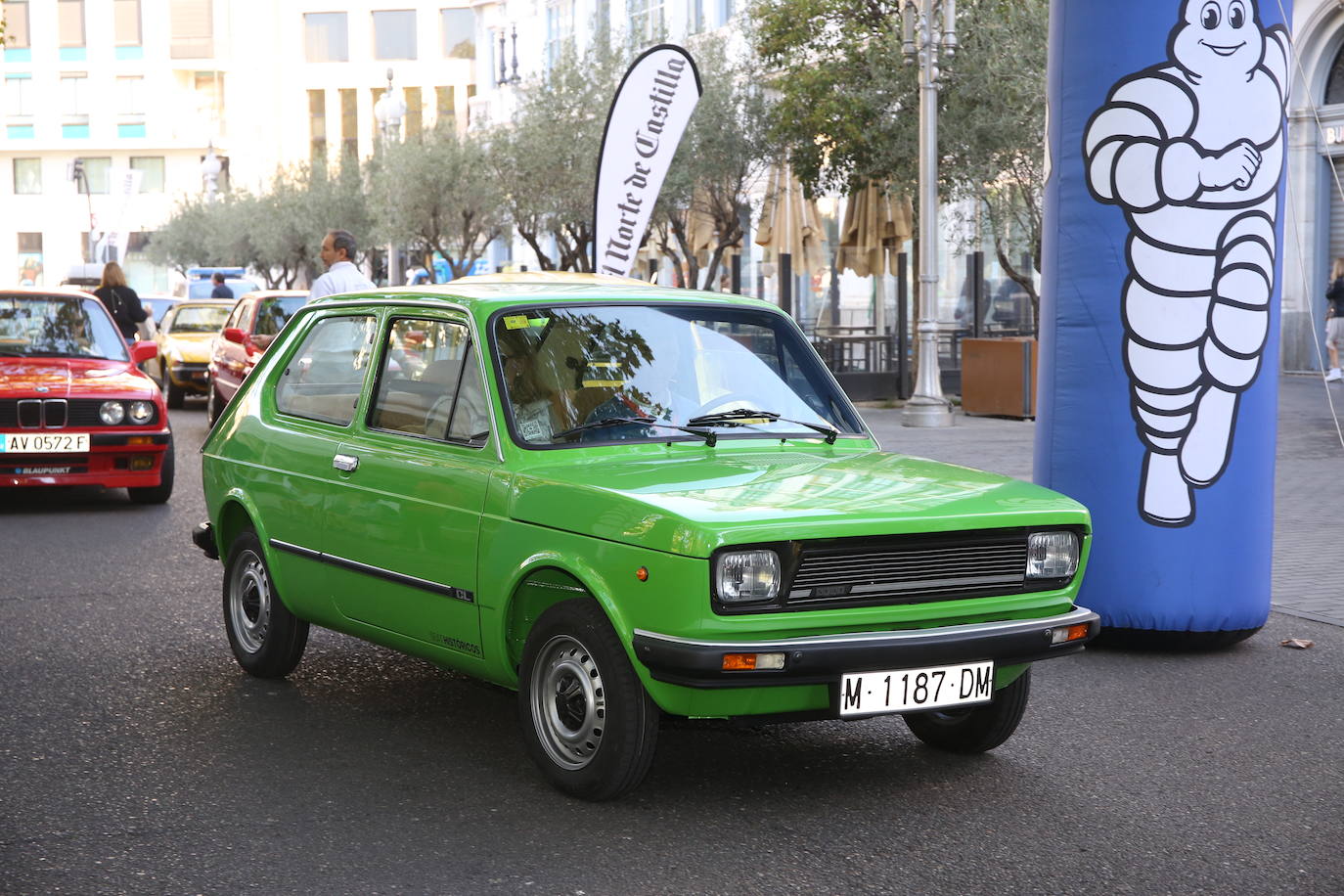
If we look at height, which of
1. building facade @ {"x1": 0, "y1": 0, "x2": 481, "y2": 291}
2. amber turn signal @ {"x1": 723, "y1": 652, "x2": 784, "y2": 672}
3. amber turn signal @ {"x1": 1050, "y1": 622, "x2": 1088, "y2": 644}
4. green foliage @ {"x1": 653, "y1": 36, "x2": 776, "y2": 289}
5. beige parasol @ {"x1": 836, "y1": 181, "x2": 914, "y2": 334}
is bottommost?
amber turn signal @ {"x1": 1050, "y1": 622, "x2": 1088, "y2": 644}

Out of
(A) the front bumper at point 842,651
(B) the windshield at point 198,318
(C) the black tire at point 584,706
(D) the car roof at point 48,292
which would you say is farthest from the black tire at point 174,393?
(A) the front bumper at point 842,651

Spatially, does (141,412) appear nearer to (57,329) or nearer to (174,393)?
(57,329)

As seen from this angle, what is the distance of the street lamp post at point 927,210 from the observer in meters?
20.5

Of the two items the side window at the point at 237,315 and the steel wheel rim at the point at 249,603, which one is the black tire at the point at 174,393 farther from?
the steel wheel rim at the point at 249,603

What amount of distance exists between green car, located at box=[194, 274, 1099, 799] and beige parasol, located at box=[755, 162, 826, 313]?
69.3ft

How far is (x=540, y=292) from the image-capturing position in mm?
6102

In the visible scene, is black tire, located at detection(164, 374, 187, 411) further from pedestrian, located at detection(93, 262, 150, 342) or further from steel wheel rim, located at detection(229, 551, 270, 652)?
steel wheel rim, located at detection(229, 551, 270, 652)

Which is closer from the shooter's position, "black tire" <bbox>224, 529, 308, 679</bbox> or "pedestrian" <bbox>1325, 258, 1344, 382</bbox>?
"black tire" <bbox>224, 529, 308, 679</bbox>

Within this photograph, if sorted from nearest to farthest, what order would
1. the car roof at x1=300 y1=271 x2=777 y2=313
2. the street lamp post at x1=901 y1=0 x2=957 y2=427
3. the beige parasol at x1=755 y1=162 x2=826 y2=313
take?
1. the car roof at x1=300 y1=271 x2=777 y2=313
2. the street lamp post at x1=901 y1=0 x2=957 y2=427
3. the beige parasol at x1=755 y1=162 x2=826 y2=313

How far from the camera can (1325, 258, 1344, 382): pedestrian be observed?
24625 mm

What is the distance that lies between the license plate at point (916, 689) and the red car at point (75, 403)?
8656mm

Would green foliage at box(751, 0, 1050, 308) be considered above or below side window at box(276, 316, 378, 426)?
above

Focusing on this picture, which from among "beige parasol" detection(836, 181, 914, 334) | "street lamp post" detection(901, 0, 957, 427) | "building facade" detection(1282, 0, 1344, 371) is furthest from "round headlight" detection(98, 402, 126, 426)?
"building facade" detection(1282, 0, 1344, 371)

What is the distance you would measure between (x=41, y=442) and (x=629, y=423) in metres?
7.73
